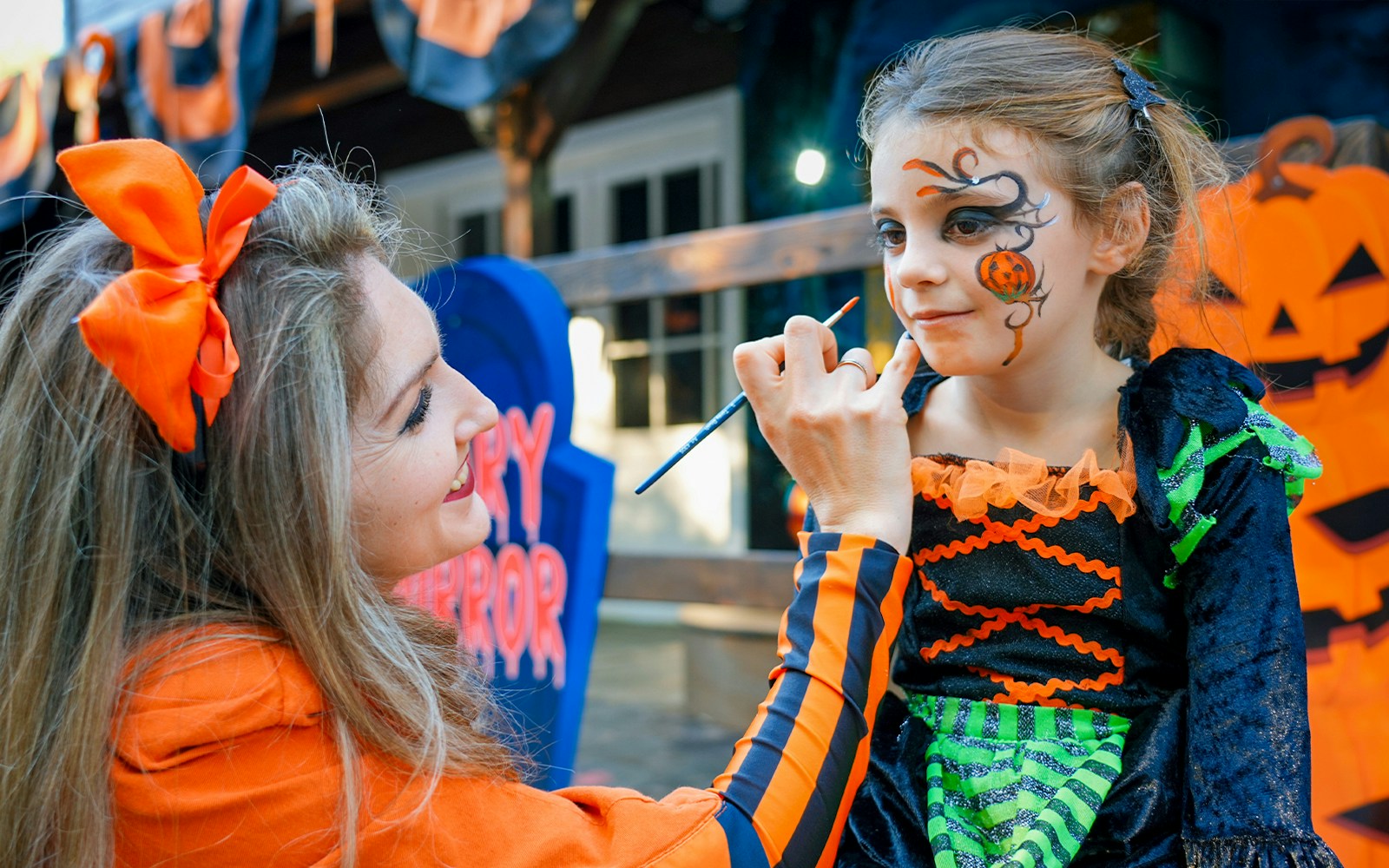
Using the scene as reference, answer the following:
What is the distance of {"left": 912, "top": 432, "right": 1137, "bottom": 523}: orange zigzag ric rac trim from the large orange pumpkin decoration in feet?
2.98

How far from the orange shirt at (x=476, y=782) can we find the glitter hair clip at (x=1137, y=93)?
0.64m

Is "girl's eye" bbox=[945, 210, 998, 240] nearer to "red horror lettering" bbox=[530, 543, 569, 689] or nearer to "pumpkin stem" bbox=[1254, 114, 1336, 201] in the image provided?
"pumpkin stem" bbox=[1254, 114, 1336, 201]

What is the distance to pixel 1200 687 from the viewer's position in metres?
1.13

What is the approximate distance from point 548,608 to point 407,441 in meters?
1.91

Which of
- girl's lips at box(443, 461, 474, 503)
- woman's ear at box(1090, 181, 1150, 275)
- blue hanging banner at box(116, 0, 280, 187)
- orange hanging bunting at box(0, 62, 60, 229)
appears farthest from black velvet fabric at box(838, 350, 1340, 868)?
orange hanging bunting at box(0, 62, 60, 229)

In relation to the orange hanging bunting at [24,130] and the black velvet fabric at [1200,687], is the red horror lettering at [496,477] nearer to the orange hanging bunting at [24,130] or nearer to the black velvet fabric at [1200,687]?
the black velvet fabric at [1200,687]

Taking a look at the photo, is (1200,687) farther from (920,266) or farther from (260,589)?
(260,589)

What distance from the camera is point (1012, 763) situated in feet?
3.92

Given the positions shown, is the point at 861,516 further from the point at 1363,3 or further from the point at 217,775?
the point at 1363,3

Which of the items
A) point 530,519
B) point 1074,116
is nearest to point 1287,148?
point 1074,116

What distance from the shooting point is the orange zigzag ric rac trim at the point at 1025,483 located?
1205 mm

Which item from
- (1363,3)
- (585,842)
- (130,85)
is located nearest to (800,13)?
(1363,3)

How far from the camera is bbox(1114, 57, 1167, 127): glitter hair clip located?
4.14 ft

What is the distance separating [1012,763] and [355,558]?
0.77 m
